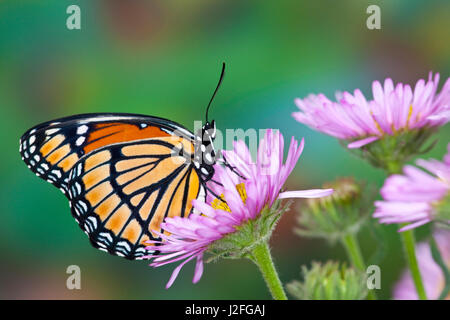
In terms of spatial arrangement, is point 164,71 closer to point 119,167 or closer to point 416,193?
point 119,167

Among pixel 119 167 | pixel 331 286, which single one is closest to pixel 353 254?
pixel 331 286

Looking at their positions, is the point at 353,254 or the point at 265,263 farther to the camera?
A: the point at 353,254

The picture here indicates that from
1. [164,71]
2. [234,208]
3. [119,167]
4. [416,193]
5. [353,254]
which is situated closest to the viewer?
[416,193]

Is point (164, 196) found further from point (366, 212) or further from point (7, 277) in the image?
point (7, 277)

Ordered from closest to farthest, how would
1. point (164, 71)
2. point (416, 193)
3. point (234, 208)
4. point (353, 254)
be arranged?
point (416, 193) → point (234, 208) → point (353, 254) → point (164, 71)

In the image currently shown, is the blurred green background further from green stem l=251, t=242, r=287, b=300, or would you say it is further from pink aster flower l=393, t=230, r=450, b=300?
green stem l=251, t=242, r=287, b=300

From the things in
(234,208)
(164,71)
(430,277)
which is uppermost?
(164,71)

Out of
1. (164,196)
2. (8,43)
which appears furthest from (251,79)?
(164,196)
